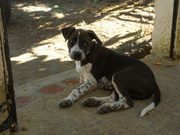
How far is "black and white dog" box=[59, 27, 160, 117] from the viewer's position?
409 centimetres

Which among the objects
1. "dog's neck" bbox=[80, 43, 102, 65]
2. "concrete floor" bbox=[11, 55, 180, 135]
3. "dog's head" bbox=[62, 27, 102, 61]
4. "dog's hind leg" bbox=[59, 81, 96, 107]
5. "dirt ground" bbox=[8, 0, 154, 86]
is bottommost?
"dirt ground" bbox=[8, 0, 154, 86]

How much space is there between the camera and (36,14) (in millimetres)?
12680

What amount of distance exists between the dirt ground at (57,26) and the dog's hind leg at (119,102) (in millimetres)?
3241

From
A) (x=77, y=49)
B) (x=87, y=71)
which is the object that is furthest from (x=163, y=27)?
(x=77, y=49)

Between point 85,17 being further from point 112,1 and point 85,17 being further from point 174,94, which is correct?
point 174,94

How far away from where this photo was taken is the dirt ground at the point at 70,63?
3.68 m

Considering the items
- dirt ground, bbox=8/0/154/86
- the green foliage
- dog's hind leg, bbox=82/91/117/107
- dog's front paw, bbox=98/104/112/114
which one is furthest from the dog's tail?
the green foliage

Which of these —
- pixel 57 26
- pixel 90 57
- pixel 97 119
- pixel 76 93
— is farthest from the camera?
pixel 57 26

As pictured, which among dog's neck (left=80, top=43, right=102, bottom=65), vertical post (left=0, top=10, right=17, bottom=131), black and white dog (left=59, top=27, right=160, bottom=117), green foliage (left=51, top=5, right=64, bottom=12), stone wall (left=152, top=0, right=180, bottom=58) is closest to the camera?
vertical post (left=0, top=10, right=17, bottom=131)

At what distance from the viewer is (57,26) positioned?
11.0m

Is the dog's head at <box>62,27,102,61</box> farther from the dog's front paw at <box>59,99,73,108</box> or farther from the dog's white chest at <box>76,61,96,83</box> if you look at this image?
the dog's front paw at <box>59,99,73,108</box>

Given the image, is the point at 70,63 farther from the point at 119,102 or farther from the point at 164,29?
the point at 119,102

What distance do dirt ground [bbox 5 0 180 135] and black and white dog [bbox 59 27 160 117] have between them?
12cm

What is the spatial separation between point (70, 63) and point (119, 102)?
3.93 meters
